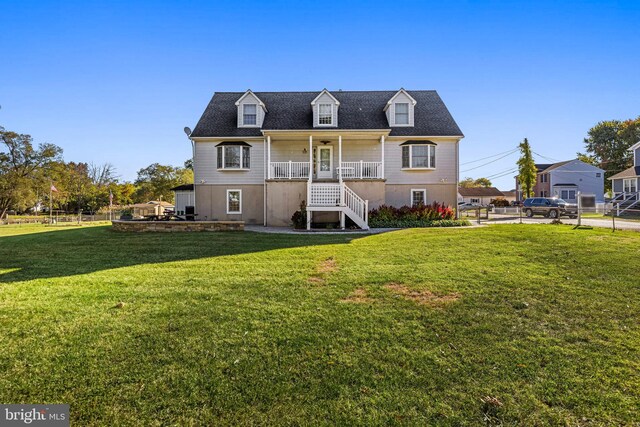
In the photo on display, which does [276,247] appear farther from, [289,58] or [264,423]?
[289,58]

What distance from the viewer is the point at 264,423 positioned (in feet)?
7.80

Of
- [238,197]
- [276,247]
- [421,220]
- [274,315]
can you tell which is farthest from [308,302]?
[238,197]

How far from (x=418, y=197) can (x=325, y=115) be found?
7.50 m

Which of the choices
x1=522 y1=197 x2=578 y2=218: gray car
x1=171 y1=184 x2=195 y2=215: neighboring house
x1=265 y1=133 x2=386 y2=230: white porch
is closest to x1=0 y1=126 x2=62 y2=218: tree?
x1=171 y1=184 x2=195 y2=215: neighboring house

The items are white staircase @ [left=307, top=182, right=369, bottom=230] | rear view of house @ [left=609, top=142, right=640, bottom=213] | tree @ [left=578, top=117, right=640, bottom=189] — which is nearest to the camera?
white staircase @ [left=307, top=182, right=369, bottom=230]

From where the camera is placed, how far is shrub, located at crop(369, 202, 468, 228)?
14992mm

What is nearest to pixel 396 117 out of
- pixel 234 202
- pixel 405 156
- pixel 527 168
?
pixel 405 156

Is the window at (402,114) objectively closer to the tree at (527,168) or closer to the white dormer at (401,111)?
the white dormer at (401,111)

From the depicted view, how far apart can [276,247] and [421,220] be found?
892 cm

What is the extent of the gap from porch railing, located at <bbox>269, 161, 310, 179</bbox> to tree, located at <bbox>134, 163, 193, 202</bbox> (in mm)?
38787

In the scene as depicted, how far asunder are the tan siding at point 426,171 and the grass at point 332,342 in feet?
→ 39.2

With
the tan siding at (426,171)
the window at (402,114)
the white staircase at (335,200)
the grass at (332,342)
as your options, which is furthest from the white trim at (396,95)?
the grass at (332,342)

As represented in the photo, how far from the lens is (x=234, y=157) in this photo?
18125 millimetres

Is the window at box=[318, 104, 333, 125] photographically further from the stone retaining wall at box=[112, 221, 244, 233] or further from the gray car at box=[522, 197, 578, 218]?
the gray car at box=[522, 197, 578, 218]
